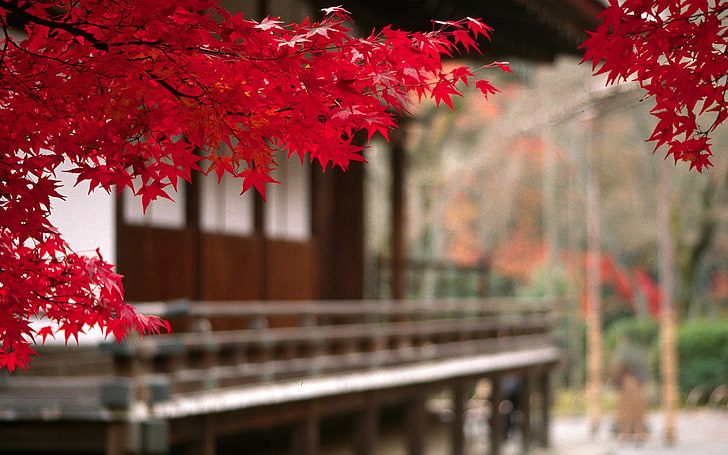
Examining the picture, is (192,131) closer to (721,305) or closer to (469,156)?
(469,156)

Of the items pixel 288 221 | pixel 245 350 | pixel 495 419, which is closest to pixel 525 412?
pixel 495 419

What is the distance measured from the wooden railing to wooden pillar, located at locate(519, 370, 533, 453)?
8.02 ft

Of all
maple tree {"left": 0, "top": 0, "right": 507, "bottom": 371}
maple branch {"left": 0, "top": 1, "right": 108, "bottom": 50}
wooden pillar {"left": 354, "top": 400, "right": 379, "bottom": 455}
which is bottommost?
wooden pillar {"left": 354, "top": 400, "right": 379, "bottom": 455}

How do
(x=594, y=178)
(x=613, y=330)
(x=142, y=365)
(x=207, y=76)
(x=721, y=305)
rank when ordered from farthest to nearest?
(x=721, y=305), (x=613, y=330), (x=594, y=178), (x=142, y=365), (x=207, y=76)

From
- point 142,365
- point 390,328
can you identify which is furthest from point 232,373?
point 390,328

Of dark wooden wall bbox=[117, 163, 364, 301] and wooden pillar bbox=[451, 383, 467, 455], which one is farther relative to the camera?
wooden pillar bbox=[451, 383, 467, 455]

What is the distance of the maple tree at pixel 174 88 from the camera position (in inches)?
130

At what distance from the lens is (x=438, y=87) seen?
12.0 feet

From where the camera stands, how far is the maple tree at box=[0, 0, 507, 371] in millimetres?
3291

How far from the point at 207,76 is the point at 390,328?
9.08 metres

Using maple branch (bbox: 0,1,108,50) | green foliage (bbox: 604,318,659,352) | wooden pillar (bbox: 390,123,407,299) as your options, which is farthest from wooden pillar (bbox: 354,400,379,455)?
green foliage (bbox: 604,318,659,352)

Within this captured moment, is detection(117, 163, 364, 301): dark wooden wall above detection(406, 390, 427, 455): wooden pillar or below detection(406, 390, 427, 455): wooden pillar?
above

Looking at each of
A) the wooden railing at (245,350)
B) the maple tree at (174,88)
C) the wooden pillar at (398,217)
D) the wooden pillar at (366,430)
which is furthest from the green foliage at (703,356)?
the maple tree at (174,88)

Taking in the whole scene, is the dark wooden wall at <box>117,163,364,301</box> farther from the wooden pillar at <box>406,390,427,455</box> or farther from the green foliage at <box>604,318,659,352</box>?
the green foliage at <box>604,318,659,352</box>
